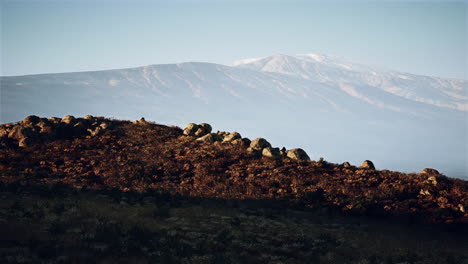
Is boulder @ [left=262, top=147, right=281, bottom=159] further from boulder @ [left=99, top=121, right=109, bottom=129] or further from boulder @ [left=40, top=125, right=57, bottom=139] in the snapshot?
boulder @ [left=40, top=125, right=57, bottom=139]

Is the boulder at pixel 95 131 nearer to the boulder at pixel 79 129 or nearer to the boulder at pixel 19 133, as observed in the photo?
the boulder at pixel 79 129

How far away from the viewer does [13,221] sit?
570 inches

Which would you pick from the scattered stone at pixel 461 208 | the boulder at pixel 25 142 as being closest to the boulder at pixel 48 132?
the boulder at pixel 25 142

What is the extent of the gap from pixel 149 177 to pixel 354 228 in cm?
1300

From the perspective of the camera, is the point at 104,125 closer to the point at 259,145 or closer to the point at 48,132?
the point at 48,132

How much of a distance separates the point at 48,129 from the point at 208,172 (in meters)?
A: 15.6

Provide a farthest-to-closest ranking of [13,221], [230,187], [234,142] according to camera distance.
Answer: [234,142] < [230,187] < [13,221]

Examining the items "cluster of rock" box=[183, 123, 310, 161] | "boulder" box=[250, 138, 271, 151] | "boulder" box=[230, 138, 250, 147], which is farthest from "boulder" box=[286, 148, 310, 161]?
"boulder" box=[230, 138, 250, 147]

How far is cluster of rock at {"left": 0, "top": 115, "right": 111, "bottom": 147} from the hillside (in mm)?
119

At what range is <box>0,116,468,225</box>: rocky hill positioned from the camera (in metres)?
20.6

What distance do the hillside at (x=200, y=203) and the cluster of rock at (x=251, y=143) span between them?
0.42 feet

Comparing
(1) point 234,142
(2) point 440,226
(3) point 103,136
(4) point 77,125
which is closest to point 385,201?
(2) point 440,226

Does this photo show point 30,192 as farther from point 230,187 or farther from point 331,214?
point 331,214

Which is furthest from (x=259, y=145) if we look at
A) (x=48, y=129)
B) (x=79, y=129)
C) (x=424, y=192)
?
(x=48, y=129)
